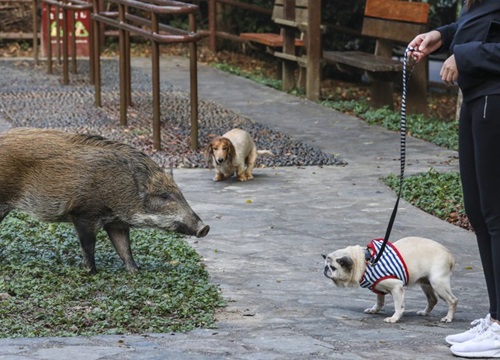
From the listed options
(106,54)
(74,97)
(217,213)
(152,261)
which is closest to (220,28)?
(106,54)

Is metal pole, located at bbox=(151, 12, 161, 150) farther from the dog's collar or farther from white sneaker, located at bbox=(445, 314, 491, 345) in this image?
white sneaker, located at bbox=(445, 314, 491, 345)

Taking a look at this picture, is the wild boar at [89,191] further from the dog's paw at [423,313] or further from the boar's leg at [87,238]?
the dog's paw at [423,313]

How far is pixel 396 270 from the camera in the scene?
18.2 ft

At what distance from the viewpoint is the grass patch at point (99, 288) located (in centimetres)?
534

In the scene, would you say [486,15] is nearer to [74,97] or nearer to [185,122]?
[185,122]

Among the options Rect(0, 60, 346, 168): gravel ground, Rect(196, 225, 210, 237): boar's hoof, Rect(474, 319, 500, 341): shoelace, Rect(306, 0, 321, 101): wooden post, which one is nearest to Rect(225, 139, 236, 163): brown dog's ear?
Rect(0, 60, 346, 168): gravel ground

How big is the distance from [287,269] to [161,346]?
204 centimetres

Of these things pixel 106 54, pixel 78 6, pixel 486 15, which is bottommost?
pixel 106 54

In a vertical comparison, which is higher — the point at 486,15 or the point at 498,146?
the point at 486,15

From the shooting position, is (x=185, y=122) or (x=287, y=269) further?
(x=185, y=122)

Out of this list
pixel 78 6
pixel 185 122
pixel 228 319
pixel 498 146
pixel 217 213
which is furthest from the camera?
pixel 78 6

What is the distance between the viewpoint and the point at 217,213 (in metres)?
8.40

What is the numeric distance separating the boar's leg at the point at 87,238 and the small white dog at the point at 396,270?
1.60m

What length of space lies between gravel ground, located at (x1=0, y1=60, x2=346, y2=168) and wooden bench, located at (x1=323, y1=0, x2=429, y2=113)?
2.00m
